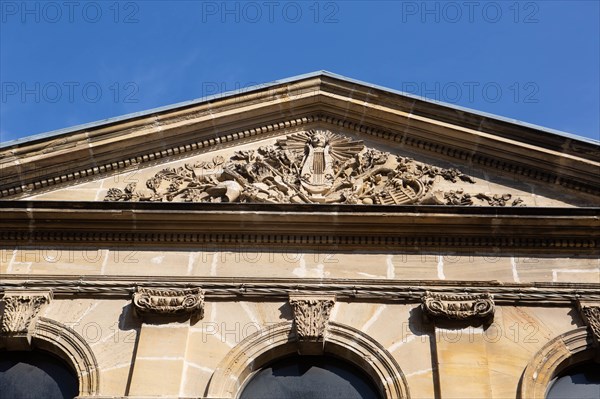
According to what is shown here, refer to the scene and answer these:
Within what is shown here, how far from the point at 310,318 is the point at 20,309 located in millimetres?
3258

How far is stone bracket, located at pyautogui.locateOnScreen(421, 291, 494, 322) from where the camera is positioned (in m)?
11.3

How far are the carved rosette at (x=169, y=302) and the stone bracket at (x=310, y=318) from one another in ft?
3.47

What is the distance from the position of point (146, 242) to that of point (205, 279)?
1.03m

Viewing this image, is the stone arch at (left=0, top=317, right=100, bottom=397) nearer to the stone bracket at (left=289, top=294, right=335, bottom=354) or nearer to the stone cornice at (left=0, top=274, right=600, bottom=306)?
the stone cornice at (left=0, top=274, right=600, bottom=306)

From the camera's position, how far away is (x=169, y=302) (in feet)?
37.5

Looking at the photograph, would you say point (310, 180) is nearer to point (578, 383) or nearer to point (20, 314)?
point (20, 314)

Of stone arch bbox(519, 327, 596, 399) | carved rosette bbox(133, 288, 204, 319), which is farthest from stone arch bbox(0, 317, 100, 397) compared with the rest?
stone arch bbox(519, 327, 596, 399)

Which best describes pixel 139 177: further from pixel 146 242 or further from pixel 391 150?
pixel 391 150

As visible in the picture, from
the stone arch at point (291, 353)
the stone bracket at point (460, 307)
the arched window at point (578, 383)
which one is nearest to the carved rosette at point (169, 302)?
the stone arch at point (291, 353)

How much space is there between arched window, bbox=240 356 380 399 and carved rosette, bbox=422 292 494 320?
1.06 metres

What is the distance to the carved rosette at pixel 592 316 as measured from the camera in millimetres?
11180

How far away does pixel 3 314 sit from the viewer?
37.6ft

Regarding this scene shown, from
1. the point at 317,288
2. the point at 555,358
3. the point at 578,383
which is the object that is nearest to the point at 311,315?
the point at 317,288

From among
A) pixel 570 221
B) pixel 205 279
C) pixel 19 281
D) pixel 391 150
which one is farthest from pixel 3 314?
pixel 570 221
